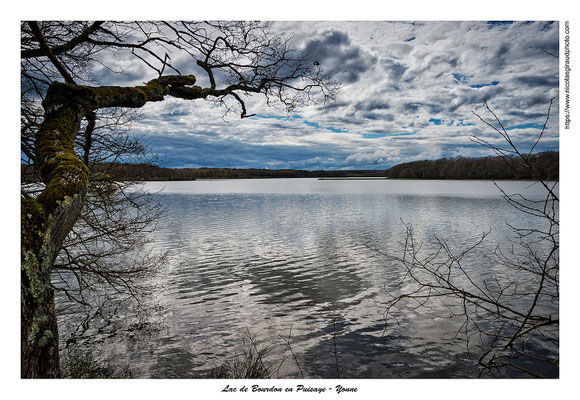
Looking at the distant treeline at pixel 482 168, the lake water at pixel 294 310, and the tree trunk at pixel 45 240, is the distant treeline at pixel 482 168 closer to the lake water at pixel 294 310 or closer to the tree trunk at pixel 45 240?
the lake water at pixel 294 310

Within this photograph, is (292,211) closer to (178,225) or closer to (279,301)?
(178,225)

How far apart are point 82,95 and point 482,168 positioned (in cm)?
1725

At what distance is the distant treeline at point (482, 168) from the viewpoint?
Answer: 12.0 feet

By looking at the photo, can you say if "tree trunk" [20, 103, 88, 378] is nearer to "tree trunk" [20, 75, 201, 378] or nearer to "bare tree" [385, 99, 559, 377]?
"tree trunk" [20, 75, 201, 378]

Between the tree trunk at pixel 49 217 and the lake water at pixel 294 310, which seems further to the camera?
the lake water at pixel 294 310

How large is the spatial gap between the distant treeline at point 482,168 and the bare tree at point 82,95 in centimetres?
345

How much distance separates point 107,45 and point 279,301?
7007 millimetres

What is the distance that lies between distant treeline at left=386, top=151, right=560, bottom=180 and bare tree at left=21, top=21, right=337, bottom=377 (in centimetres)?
345

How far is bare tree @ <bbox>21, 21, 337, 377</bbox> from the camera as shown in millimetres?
2904

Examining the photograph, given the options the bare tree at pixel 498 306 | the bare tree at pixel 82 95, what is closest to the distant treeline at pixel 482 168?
the bare tree at pixel 498 306

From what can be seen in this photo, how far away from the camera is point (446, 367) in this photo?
6.11 metres

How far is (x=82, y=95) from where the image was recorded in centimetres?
374

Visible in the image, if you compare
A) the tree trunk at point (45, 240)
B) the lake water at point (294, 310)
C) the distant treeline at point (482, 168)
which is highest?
the distant treeline at point (482, 168)

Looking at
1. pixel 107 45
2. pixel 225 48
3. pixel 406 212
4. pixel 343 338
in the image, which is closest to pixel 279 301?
pixel 343 338
